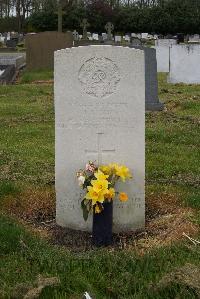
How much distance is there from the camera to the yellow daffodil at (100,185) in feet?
14.4

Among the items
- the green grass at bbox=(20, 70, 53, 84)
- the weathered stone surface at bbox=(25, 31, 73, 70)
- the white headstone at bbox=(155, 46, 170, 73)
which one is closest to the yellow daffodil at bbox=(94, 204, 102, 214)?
the green grass at bbox=(20, 70, 53, 84)

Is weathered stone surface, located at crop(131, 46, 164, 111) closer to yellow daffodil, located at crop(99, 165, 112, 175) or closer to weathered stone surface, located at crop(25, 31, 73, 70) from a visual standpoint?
yellow daffodil, located at crop(99, 165, 112, 175)

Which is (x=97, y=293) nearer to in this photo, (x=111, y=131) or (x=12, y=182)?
(x=111, y=131)

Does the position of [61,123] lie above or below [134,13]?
below

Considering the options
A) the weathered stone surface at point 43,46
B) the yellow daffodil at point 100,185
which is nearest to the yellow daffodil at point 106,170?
the yellow daffodil at point 100,185

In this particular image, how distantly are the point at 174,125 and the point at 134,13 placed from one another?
168 ft

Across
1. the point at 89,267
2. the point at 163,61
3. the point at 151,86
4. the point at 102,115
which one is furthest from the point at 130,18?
the point at 89,267

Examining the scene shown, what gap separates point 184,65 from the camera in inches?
677

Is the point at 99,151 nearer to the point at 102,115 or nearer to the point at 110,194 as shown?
the point at 102,115

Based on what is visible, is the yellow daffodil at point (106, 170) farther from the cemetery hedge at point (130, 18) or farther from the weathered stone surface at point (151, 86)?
the cemetery hedge at point (130, 18)

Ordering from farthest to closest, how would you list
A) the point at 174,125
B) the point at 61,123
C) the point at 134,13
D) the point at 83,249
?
the point at 134,13 < the point at 174,125 < the point at 61,123 < the point at 83,249

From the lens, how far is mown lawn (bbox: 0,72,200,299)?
149 inches

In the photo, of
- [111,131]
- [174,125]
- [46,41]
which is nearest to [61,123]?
[111,131]

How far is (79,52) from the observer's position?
4.68 m
